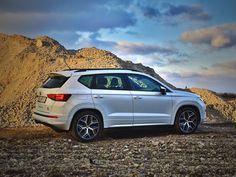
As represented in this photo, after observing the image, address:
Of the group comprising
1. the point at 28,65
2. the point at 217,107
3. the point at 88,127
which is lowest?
the point at 88,127

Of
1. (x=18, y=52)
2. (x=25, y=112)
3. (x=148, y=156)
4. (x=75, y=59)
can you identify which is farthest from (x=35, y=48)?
(x=148, y=156)

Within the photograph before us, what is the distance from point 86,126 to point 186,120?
10.2 feet

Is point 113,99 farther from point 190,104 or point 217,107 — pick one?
point 217,107

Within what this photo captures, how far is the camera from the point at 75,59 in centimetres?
2494

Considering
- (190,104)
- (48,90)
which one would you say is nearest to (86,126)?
(48,90)

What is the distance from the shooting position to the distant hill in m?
20.9

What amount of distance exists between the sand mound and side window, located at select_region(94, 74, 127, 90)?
1265cm

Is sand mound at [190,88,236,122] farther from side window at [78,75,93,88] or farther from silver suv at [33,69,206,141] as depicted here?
side window at [78,75,93,88]

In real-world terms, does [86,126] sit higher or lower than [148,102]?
lower

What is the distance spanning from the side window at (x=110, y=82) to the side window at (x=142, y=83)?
286 millimetres

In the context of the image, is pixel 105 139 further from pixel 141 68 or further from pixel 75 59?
pixel 141 68

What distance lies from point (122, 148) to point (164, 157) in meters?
1.32

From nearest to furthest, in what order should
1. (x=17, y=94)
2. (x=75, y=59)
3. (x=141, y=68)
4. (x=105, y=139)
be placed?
(x=105, y=139)
(x=17, y=94)
(x=75, y=59)
(x=141, y=68)

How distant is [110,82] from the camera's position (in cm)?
1099
